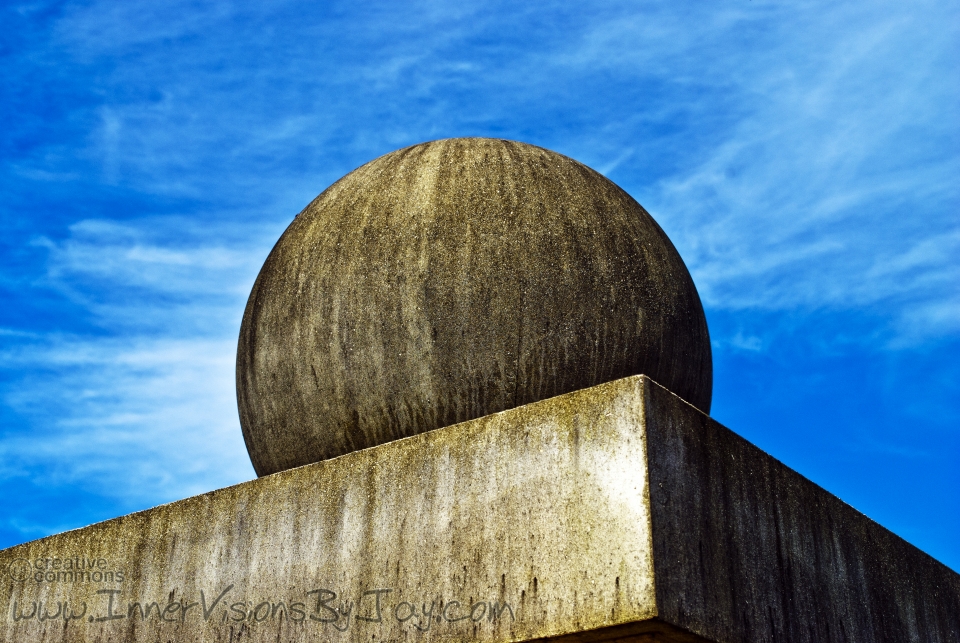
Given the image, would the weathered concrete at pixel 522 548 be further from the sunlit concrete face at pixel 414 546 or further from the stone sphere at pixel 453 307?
the stone sphere at pixel 453 307

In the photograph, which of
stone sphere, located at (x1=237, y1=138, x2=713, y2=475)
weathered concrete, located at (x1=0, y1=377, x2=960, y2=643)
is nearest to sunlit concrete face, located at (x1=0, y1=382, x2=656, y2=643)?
weathered concrete, located at (x1=0, y1=377, x2=960, y2=643)

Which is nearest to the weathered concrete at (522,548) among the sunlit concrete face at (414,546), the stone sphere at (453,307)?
the sunlit concrete face at (414,546)

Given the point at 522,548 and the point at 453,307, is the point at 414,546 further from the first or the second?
the point at 453,307

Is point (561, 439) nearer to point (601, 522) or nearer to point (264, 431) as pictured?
point (601, 522)

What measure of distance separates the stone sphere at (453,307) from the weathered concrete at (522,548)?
1.91 feet

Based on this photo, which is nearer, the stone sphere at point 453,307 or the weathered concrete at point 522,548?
the weathered concrete at point 522,548

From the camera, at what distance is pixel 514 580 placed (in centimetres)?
556

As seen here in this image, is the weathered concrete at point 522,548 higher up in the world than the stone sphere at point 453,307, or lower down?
lower down

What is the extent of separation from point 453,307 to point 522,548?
174 cm

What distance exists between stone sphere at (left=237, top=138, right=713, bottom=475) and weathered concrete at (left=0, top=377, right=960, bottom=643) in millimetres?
581

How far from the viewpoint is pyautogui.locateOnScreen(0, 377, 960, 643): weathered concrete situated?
5.36m

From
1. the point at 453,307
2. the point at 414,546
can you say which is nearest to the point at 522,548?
the point at 414,546

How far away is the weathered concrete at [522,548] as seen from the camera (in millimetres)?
5355

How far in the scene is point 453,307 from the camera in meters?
6.76
